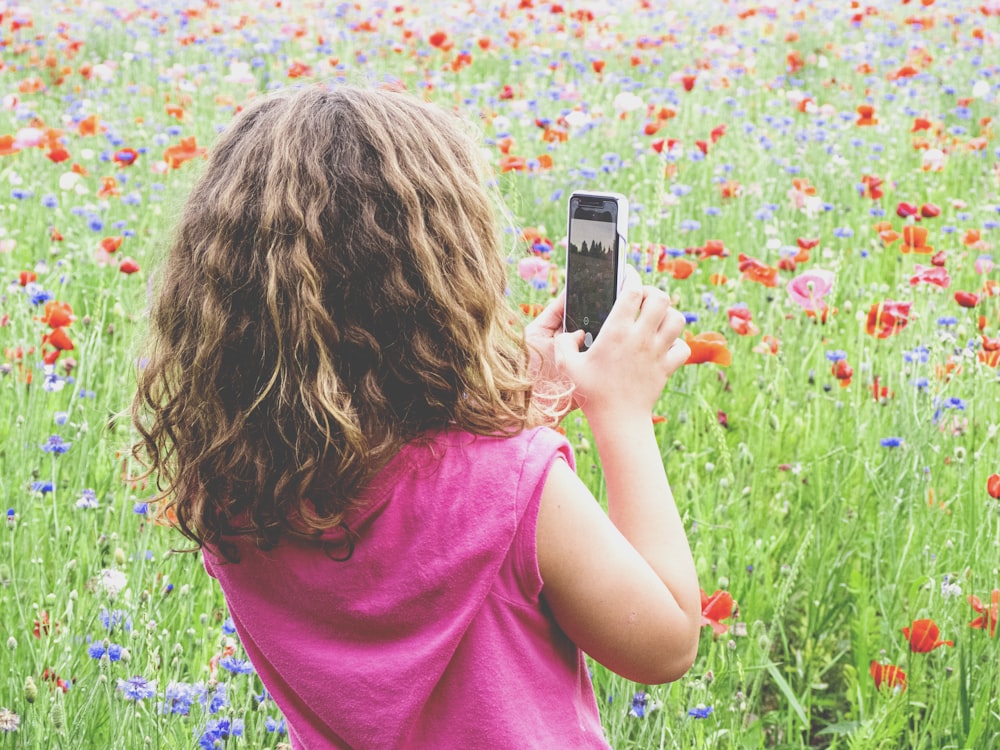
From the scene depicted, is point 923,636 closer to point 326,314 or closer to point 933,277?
point 933,277

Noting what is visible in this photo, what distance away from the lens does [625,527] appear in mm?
1052

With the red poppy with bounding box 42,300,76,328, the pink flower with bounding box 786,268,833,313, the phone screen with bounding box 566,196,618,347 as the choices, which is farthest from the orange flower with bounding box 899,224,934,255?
the red poppy with bounding box 42,300,76,328

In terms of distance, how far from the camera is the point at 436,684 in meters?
1.01

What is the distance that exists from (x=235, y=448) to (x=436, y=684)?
0.27m

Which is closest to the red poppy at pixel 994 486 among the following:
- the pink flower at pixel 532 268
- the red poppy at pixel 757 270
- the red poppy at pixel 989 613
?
the red poppy at pixel 989 613

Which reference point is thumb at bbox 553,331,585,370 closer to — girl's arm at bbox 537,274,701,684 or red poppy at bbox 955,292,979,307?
girl's arm at bbox 537,274,701,684

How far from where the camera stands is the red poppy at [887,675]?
164cm

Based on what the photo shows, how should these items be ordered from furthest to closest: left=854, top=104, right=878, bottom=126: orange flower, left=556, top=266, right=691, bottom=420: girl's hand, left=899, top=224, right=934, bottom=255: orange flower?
left=854, top=104, right=878, bottom=126: orange flower
left=899, top=224, right=934, bottom=255: orange flower
left=556, top=266, right=691, bottom=420: girl's hand

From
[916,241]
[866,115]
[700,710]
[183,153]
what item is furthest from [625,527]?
[866,115]

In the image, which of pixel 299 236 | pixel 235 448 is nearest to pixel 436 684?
pixel 235 448

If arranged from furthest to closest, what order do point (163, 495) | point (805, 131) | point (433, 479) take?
point (805, 131)
point (163, 495)
point (433, 479)

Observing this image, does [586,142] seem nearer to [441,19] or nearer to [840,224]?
[840,224]

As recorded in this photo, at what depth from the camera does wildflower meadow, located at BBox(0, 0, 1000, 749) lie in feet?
5.26

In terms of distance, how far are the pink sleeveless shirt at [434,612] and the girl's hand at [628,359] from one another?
79 mm
